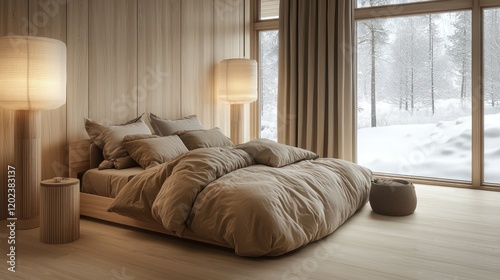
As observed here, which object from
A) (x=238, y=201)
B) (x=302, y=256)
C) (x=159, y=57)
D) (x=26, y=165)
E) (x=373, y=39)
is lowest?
(x=302, y=256)

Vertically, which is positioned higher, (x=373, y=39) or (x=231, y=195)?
(x=373, y=39)

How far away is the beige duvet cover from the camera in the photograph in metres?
2.42

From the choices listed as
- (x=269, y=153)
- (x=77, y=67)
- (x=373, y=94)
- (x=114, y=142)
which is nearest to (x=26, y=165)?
(x=114, y=142)

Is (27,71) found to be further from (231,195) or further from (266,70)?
(266,70)

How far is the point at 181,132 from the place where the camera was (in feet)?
13.4

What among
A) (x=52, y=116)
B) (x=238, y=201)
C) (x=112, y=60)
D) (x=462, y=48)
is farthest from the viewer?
(x=462, y=48)

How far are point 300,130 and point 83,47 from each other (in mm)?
2859

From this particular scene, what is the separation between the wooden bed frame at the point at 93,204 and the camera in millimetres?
2898

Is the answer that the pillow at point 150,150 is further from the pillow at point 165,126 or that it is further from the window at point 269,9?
the window at point 269,9

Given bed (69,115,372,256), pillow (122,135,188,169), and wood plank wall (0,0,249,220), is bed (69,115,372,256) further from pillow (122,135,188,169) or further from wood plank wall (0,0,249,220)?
wood plank wall (0,0,249,220)

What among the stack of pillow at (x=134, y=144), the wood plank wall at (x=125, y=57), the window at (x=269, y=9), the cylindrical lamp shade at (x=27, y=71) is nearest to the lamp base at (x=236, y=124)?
the wood plank wall at (x=125, y=57)

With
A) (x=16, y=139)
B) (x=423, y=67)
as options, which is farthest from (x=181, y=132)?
(x=423, y=67)

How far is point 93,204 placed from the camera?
3.30m

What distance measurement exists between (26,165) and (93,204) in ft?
1.85
